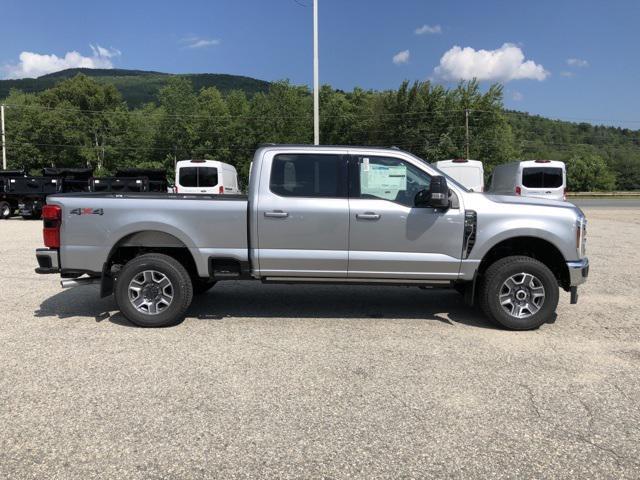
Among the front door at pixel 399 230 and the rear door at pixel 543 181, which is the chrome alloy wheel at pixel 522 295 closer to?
the front door at pixel 399 230

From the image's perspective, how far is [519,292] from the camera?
19.0 feet

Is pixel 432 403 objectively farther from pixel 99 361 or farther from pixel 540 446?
pixel 99 361

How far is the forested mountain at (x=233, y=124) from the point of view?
5293 centimetres

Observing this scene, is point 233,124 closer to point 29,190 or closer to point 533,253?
point 29,190

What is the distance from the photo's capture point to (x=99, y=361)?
15.7 ft

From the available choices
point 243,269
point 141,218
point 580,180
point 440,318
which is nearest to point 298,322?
point 243,269

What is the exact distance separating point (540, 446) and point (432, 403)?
2.73 ft

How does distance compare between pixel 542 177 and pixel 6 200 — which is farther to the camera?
pixel 6 200

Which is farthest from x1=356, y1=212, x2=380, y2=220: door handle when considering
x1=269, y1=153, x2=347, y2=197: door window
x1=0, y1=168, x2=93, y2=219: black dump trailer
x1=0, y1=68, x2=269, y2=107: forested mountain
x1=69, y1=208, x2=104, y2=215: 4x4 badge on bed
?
x1=0, y1=68, x2=269, y2=107: forested mountain

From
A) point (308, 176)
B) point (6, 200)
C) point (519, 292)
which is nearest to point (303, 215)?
point (308, 176)

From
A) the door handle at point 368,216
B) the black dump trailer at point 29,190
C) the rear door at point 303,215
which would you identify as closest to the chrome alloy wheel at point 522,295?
the door handle at point 368,216

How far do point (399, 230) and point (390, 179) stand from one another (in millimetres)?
619

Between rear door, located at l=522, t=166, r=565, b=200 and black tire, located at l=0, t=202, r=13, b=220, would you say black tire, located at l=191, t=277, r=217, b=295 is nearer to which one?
rear door, located at l=522, t=166, r=565, b=200

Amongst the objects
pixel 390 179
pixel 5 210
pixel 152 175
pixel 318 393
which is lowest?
pixel 318 393
